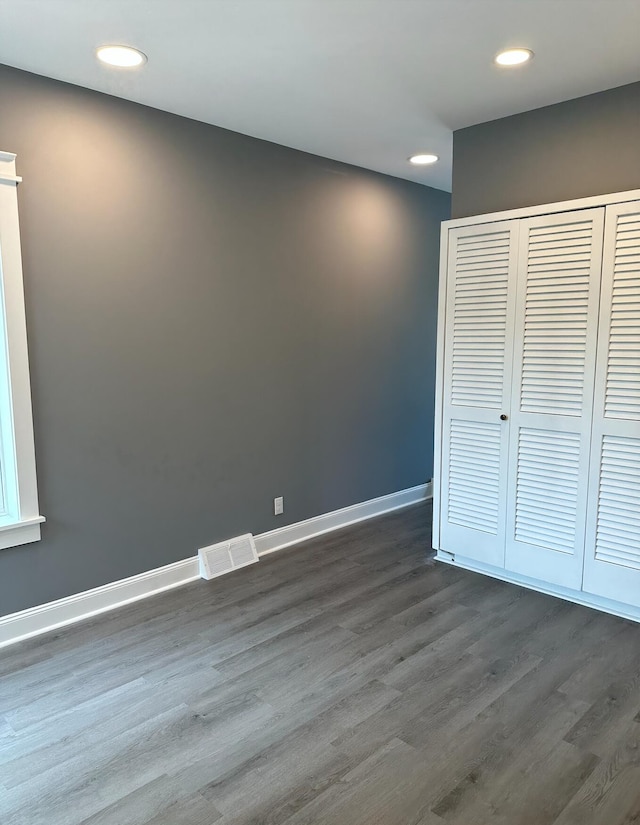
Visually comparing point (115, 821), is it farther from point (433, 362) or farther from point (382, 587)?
point (433, 362)

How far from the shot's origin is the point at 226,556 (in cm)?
351

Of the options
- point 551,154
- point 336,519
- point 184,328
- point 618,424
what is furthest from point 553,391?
point 184,328

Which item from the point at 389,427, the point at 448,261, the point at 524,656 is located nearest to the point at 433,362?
the point at 389,427

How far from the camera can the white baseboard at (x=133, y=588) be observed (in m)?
2.72

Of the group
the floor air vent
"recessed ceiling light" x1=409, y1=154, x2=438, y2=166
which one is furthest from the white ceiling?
the floor air vent

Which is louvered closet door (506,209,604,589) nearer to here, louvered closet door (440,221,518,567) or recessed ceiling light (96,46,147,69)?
louvered closet door (440,221,518,567)

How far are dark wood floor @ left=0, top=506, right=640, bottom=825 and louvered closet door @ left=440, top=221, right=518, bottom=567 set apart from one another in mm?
373

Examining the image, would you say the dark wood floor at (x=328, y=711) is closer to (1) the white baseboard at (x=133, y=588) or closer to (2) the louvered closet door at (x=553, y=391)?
(1) the white baseboard at (x=133, y=588)

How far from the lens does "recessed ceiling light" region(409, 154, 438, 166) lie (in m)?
3.85

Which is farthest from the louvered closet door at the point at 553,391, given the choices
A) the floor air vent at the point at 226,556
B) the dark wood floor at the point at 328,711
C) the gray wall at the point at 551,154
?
the floor air vent at the point at 226,556

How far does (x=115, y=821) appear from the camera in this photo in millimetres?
1715

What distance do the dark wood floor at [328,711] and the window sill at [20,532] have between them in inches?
19.0

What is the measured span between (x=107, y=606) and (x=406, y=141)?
316 centimetres

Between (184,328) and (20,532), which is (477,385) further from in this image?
(20,532)
